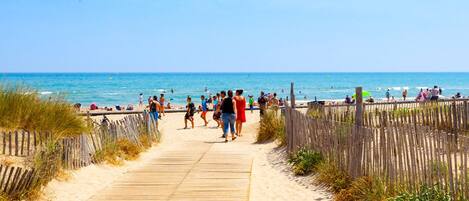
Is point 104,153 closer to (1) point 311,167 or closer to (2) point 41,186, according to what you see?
(2) point 41,186

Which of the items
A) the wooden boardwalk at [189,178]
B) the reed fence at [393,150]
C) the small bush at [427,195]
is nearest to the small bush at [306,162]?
the reed fence at [393,150]

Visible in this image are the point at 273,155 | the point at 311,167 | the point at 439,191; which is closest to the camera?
the point at 439,191

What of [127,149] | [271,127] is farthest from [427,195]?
[271,127]

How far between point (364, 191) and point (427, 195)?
1.47m

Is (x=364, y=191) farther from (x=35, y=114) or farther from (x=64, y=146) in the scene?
(x=35, y=114)

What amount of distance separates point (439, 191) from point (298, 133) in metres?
6.32

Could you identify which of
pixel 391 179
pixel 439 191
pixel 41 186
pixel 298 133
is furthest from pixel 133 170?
pixel 439 191

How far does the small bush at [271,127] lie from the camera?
16797 mm

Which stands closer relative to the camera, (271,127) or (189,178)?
(189,178)

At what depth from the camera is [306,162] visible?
11.6 meters

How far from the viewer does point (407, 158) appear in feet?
25.1

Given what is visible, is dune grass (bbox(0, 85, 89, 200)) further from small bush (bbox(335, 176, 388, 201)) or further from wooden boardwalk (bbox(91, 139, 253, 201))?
small bush (bbox(335, 176, 388, 201))

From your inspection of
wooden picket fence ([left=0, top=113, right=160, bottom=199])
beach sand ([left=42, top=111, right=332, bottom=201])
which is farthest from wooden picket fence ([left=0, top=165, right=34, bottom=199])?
beach sand ([left=42, top=111, right=332, bottom=201])

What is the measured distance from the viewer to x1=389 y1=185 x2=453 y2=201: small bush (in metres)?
6.76
